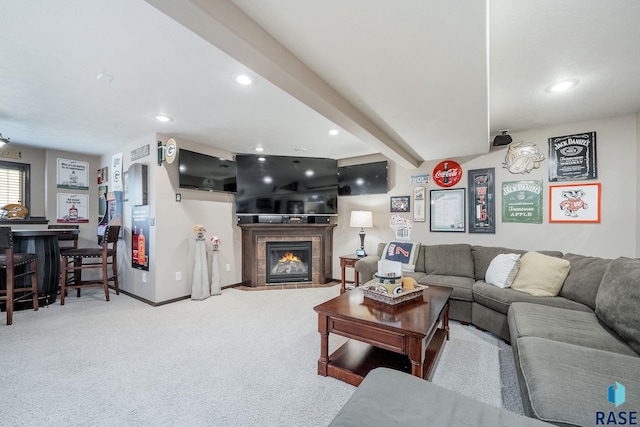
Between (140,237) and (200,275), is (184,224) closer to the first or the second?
(140,237)

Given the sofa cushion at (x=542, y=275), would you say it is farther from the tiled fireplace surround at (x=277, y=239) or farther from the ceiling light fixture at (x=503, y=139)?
the tiled fireplace surround at (x=277, y=239)

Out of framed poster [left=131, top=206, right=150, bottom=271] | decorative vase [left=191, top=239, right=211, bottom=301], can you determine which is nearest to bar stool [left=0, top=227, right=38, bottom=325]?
framed poster [left=131, top=206, right=150, bottom=271]

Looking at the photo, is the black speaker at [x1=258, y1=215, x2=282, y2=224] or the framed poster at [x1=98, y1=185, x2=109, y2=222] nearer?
the framed poster at [x1=98, y1=185, x2=109, y2=222]

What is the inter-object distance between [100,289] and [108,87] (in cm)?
363

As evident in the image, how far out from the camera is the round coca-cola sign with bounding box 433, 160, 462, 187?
12.8 feet

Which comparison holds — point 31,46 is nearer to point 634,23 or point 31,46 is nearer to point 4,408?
point 4,408

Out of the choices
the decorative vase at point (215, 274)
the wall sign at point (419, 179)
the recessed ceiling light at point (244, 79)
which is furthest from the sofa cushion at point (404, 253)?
the recessed ceiling light at point (244, 79)

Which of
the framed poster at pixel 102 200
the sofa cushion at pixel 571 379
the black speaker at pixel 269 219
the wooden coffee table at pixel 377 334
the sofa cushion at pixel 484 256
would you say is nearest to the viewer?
the sofa cushion at pixel 571 379

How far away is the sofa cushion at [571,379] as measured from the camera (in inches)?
40.5

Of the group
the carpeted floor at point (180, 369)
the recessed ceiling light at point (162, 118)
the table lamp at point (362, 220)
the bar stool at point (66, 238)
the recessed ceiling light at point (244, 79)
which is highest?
the recessed ceiling light at point (162, 118)

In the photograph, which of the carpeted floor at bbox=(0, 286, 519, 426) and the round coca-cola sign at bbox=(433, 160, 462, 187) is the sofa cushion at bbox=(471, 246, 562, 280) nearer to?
the carpeted floor at bbox=(0, 286, 519, 426)

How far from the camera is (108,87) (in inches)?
90.2

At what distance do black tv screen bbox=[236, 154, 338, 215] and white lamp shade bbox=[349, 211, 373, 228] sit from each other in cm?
55

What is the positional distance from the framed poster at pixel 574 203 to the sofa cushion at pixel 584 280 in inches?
30.4
